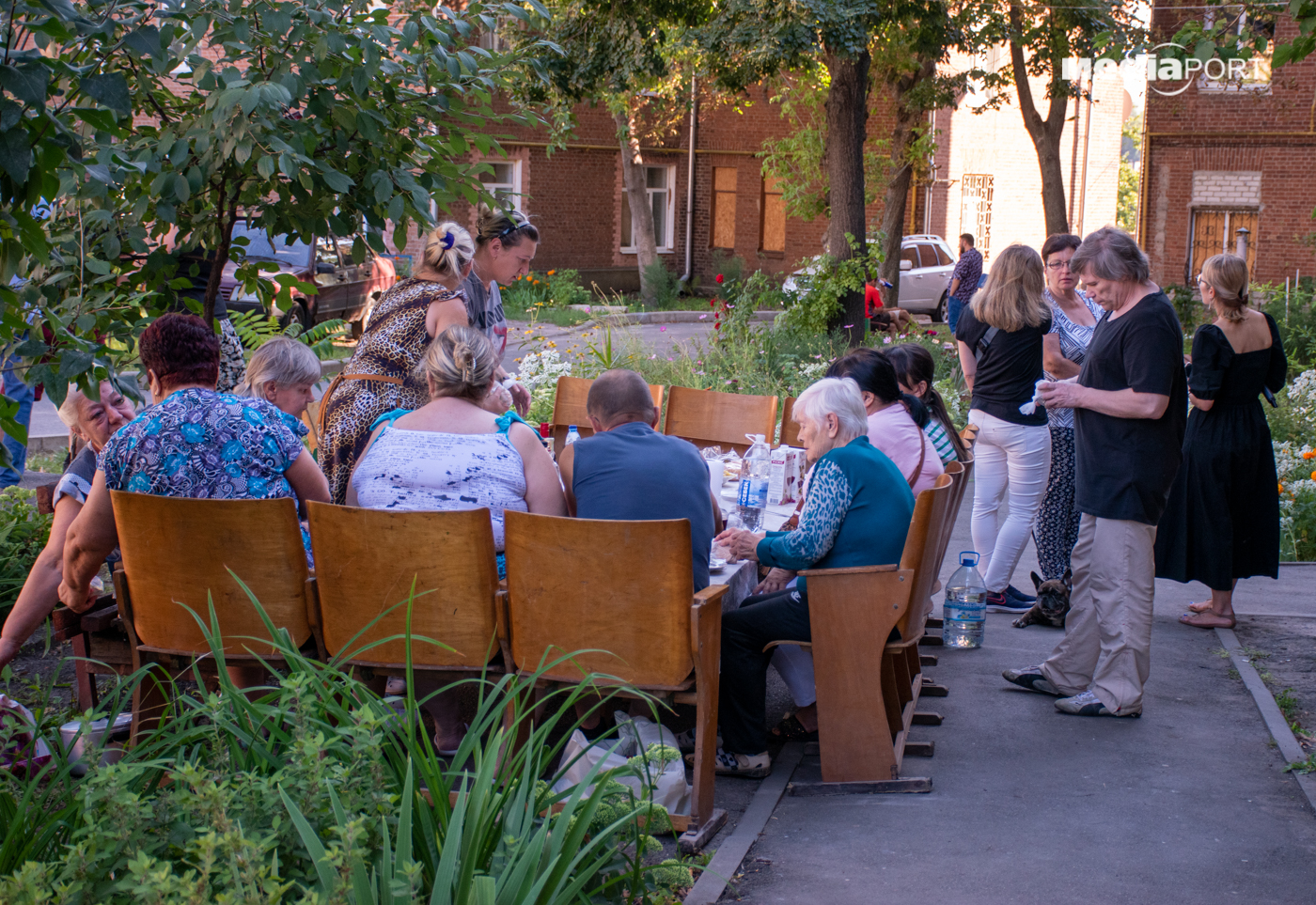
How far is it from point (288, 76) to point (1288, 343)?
12.6 meters

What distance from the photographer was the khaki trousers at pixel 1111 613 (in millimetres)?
4422

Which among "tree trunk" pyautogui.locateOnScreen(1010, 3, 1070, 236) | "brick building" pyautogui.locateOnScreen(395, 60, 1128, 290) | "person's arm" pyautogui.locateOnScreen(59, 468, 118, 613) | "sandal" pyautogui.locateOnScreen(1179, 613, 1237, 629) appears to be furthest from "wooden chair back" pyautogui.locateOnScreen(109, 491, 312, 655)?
"brick building" pyautogui.locateOnScreen(395, 60, 1128, 290)

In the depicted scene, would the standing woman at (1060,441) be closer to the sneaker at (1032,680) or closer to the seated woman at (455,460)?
the sneaker at (1032,680)

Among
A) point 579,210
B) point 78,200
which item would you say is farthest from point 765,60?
point 579,210

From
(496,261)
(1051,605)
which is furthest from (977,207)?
(496,261)

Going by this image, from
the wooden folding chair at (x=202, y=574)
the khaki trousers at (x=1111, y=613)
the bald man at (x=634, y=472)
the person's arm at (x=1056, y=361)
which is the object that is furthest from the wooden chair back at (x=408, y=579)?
the person's arm at (x=1056, y=361)

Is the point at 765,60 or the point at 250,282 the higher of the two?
the point at 765,60

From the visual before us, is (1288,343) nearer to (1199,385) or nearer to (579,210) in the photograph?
(1199,385)

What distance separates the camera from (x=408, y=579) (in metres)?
3.49

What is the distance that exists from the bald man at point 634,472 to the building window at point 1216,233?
813 inches

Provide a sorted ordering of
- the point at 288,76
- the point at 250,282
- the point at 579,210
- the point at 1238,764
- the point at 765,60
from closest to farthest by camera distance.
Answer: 1. the point at 288,76
2. the point at 250,282
3. the point at 1238,764
4. the point at 765,60
5. the point at 579,210

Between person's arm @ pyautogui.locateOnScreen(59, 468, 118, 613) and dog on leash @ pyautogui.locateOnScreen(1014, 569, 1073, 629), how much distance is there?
411 centimetres

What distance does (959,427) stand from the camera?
10.0 m

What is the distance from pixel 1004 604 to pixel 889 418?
6.11 feet
